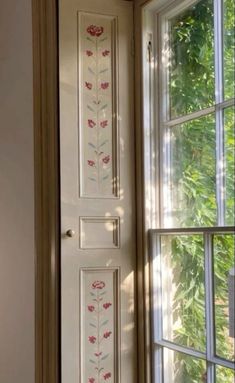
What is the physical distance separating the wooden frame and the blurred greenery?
44cm

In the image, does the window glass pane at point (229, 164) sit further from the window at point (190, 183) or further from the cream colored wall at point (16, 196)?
the cream colored wall at point (16, 196)

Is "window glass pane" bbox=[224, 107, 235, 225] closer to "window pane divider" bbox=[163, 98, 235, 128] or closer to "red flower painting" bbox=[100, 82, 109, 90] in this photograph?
"window pane divider" bbox=[163, 98, 235, 128]

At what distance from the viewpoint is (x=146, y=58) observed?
81.7 inches

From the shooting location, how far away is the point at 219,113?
175 cm

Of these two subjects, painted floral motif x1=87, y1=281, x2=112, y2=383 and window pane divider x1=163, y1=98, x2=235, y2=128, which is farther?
painted floral motif x1=87, y1=281, x2=112, y2=383

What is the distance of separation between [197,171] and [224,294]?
0.43m

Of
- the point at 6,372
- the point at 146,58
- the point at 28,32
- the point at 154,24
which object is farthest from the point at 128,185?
the point at 6,372

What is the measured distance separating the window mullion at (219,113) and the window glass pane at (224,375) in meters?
0.46

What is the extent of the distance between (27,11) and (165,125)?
31.7 inches

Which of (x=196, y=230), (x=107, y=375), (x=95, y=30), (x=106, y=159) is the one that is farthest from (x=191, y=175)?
(x=107, y=375)

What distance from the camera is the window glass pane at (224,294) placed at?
5.39 feet

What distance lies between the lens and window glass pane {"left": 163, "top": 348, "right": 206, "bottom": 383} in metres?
1.80

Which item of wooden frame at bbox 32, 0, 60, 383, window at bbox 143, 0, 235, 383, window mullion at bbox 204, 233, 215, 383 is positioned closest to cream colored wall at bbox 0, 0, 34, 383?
wooden frame at bbox 32, 0, 60, 383

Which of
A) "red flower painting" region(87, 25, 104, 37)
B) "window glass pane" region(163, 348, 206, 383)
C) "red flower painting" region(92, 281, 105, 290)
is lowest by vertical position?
"window glass pane" region(163, 348, 206, 383)
